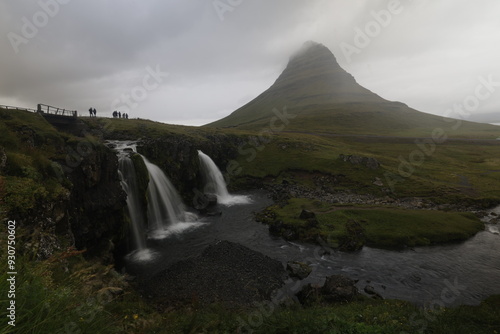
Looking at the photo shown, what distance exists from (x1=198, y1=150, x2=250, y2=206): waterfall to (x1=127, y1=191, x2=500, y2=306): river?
17.7 meters

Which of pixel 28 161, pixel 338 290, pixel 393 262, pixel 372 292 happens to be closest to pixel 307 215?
pixel 393 262

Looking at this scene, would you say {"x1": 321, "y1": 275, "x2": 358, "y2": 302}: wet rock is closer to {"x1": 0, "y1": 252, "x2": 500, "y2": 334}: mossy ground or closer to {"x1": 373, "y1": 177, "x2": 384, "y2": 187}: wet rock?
{"x1": 0, "y1": 252, "x2": 500, "y2": 334}: mossy ground

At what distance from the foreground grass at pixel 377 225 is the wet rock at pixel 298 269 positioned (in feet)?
23.9

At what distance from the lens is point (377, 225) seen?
36.8m

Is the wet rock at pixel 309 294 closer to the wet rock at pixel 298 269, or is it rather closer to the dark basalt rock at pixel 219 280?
the dark basalt rock at pixel 219 280

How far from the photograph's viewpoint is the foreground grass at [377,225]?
33188 millimetres

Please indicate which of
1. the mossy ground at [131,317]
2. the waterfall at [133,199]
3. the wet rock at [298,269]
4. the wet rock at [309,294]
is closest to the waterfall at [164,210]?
the waterfall at [133,199]

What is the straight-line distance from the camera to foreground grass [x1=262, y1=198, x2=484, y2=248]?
3319 centimetres

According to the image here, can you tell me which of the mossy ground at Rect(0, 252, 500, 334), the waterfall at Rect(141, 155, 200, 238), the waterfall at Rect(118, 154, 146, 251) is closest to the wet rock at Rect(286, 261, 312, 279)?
the mossy ground at Rect(0, 252, 500, 334)

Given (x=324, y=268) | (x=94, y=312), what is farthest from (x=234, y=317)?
(x=324, y=268)

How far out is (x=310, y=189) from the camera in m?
60.6

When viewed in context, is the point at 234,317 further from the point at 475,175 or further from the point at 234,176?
the point at 475,175

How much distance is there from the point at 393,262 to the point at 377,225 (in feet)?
30.2

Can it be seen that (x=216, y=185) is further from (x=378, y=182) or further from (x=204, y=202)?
(x=378, y=182)
